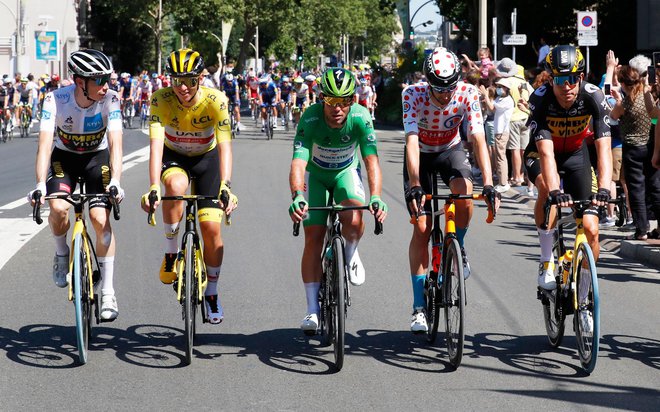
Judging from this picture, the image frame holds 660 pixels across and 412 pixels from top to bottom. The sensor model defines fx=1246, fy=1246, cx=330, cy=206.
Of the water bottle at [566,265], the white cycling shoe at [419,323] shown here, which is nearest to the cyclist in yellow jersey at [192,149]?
the white cycling shoe at [419,323]

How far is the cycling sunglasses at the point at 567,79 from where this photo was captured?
25.7 ft

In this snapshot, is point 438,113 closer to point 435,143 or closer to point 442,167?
point 435,143

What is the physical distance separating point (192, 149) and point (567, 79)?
2478mm

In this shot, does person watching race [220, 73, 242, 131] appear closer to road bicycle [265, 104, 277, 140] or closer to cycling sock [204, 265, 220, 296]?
road bicycle [265, 104, 277, 140]

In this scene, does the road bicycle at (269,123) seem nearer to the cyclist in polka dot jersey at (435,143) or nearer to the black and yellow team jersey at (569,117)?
the cyclist in polka dot jersey at (435,143)

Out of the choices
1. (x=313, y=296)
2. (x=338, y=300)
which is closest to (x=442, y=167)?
(x=313, y=296)

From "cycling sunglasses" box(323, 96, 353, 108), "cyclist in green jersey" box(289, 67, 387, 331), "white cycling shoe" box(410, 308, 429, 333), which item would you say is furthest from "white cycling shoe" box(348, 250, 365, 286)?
"cycling sunglasses" box(323, 96, 353, 108)

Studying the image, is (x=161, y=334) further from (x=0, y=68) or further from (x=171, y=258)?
(x=0, y=68)

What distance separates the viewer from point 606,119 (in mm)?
7938

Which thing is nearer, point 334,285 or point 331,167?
point 334,285

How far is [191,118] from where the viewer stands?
26.6ft

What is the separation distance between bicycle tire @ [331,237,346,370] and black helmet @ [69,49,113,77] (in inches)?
72.7

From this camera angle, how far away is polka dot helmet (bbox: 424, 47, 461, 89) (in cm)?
778

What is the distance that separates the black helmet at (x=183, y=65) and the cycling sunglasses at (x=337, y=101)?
859 mm
